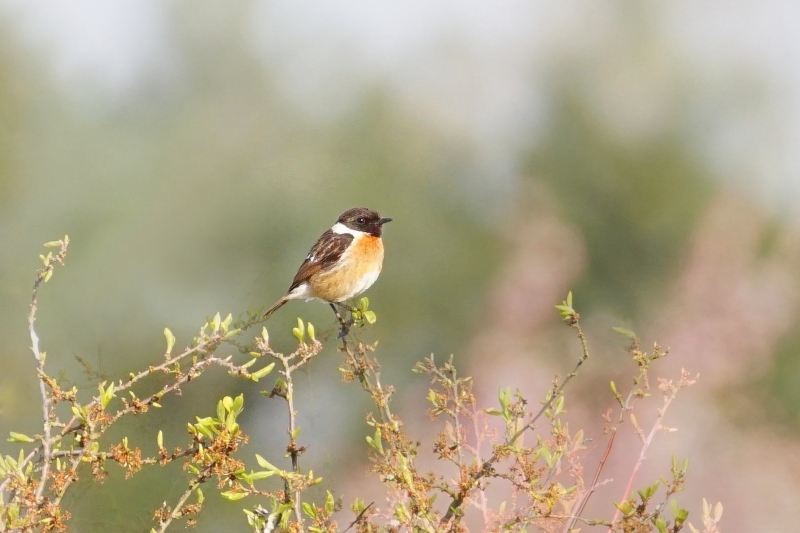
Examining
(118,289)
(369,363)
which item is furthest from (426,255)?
(369,363)

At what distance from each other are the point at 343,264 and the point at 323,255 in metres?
0.16

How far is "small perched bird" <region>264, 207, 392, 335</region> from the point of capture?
5.57 metres

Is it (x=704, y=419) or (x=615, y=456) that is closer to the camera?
(x=615, y=456)

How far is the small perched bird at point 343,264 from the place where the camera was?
557cm

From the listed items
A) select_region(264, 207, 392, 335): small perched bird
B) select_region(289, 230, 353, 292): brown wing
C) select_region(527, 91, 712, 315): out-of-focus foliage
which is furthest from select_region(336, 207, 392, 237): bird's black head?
select_region(527, 91, 712, 315): out-of-focus foliage

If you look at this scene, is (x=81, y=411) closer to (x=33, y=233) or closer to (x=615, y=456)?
(x=615, y=456)

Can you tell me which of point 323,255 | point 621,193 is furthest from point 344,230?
point 621,193

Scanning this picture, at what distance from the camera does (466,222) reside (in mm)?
13828

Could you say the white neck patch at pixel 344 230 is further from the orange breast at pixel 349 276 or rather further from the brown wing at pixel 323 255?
the orange breast at pixel 349 276

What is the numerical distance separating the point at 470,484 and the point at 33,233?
8933 mm

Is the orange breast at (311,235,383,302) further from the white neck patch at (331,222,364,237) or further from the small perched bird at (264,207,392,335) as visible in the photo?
the white neck patch at (331,222,364,237)

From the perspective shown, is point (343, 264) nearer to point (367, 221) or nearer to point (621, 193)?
point (367, 221)

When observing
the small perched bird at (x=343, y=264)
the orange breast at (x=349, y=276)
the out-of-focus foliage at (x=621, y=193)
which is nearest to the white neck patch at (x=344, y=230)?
the small perched bird at (x=343, y=264)

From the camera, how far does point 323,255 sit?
5.69 metres
